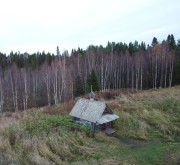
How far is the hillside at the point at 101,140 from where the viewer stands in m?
15.3

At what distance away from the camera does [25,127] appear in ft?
66.9

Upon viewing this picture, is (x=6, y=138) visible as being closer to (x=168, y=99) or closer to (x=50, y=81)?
(x=168, y=99)

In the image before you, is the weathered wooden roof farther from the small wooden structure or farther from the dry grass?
the dry grass

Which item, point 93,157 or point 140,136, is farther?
point 140,136

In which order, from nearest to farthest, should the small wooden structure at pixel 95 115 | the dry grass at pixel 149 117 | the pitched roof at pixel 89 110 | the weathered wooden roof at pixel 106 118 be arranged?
the weathered wooden roof at pixel 106 118 < the small wooden structure at pixel 95 115 < the pitched roof at pixel 89 110 < the dry grass at pixel 149 117

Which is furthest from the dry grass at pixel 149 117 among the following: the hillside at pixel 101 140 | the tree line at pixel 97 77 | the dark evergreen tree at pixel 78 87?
the tree line at pixel 97 77

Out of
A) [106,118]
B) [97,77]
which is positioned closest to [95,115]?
[106,118]

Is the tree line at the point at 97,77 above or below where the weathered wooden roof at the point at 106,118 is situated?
above

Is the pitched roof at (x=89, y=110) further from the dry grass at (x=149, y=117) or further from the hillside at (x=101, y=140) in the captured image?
the dry grass at (x=149, y=117)

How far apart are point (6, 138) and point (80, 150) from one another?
469cm

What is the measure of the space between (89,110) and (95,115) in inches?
41.2

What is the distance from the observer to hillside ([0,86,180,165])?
601 inches

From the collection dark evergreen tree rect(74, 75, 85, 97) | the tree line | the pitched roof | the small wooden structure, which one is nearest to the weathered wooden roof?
the small wooden structure

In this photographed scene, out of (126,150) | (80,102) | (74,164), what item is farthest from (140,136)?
(74,164)
